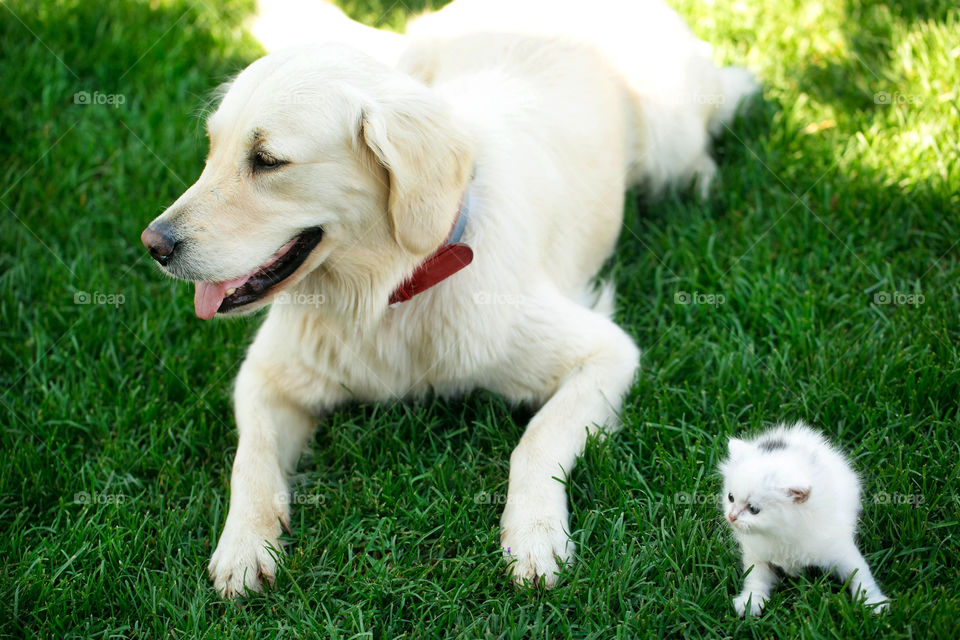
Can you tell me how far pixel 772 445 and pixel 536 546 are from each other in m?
0.72

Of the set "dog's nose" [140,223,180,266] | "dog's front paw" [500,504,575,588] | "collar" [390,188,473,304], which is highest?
"dog's nose" [140,223,180,266]

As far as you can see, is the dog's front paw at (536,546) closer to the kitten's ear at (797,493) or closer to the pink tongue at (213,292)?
the kitten's ear at (797,493)

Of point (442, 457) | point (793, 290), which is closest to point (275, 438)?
point (442, 457)

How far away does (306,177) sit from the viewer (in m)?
2.52

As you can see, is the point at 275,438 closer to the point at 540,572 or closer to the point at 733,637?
the point at 540,572

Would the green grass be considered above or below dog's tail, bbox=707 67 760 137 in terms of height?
below

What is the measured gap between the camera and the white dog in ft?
8.24

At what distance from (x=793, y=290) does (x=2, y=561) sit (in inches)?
118

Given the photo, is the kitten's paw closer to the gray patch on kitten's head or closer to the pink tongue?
the gray patch on kitten's head

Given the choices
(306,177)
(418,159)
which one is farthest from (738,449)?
(306,177)

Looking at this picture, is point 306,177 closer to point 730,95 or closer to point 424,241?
point 424,241

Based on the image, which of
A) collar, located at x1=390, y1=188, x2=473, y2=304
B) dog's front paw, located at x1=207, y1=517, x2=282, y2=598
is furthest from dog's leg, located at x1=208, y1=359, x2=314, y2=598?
collar, located at x1=390, y1=188, x2=473, y2=304

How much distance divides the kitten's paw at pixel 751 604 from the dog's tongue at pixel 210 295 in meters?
1.69

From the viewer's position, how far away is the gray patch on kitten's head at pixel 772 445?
236 centimetres
